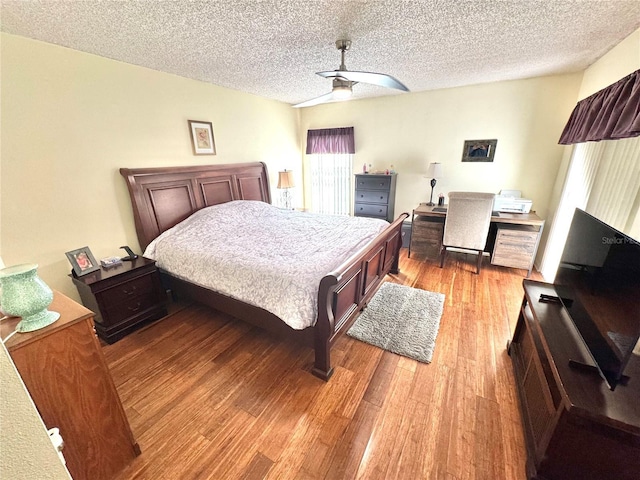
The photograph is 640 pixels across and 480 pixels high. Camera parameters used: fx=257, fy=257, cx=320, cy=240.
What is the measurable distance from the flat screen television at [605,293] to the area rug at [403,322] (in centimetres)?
100

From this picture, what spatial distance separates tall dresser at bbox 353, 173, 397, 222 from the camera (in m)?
4.27

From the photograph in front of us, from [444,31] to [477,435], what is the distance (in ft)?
9.13

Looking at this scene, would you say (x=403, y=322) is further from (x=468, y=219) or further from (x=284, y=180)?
(x=284, y=180)

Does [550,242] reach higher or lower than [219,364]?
higher

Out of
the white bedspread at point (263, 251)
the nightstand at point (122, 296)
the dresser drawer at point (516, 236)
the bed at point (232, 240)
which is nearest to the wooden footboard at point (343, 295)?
the bed at point (232, 240)

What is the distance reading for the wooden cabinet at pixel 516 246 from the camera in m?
3.15

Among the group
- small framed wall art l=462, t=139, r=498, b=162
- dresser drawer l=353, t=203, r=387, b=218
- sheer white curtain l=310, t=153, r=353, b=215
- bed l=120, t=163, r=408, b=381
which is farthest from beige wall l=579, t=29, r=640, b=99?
sheer white curtain l=310, t=153, r=353, b=215

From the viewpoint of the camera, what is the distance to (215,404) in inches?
66.4

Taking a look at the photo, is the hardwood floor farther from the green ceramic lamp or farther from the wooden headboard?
the wooden headboard

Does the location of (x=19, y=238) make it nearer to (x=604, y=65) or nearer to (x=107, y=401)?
(x=107, y=401)

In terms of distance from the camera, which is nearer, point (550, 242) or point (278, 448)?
point (278, 448)

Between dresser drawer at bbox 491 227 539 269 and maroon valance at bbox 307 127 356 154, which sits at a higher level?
maroon valance at bbox 307 127 356 154

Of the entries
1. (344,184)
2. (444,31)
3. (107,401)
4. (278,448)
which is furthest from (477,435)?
(344,184)

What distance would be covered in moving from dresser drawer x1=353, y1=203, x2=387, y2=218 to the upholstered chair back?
1190mm
